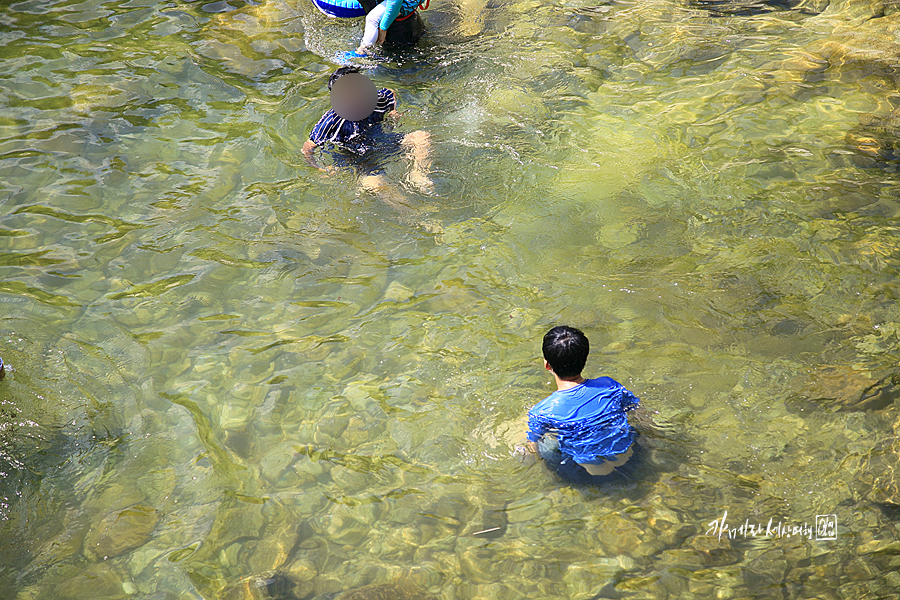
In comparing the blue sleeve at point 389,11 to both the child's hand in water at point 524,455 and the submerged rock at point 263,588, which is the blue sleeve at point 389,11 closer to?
the child's hand in water at point 524,455

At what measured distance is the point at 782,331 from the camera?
416cm

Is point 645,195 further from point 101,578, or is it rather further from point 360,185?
point 101,578

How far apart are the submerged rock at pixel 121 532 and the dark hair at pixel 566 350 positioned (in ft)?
7.68

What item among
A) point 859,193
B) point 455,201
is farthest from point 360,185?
point 859,193

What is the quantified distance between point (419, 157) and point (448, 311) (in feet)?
5.89

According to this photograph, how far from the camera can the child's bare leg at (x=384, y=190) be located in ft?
17.6

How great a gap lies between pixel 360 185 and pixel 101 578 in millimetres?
3496

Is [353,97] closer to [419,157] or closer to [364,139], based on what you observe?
[364,139]

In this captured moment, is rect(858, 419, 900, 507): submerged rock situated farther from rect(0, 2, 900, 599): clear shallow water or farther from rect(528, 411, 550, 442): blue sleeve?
rect(528, 411, 550, 442): blue sleeve

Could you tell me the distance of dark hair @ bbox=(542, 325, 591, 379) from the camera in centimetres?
323

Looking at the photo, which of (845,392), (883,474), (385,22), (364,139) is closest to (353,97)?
(364,139)

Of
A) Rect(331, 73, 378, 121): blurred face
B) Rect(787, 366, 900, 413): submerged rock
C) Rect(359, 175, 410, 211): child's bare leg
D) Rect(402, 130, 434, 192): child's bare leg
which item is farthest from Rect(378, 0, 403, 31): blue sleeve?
Rect(787, 366, 900, 413): submerged rock

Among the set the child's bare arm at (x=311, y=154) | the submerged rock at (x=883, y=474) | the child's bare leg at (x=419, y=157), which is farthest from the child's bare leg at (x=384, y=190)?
the submerged rock at (x=883, y=474)

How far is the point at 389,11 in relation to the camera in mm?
6891
